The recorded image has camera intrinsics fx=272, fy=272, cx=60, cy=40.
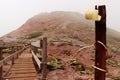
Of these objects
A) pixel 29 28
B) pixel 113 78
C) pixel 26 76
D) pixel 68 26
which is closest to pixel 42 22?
pixel 29 28

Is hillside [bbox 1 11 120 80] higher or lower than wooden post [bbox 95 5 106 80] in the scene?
lower

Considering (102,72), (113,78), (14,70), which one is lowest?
(113,78)

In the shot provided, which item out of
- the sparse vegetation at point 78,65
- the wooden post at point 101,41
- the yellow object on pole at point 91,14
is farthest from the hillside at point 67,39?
the yellow object on pole at point 91,14

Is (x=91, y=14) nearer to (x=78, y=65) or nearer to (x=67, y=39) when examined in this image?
(x=78, y=65)

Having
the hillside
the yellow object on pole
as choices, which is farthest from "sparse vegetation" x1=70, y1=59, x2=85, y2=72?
the yellow object on pole

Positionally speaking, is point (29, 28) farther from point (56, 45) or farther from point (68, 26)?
point (56, 45)

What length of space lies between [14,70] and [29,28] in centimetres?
3391

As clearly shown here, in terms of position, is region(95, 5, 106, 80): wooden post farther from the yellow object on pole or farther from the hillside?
the hillside

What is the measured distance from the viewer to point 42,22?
46438 mm

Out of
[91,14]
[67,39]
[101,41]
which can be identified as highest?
[91,14]

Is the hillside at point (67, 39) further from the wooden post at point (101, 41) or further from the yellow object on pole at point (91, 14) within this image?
the yellow object on pole at point (91, 14)

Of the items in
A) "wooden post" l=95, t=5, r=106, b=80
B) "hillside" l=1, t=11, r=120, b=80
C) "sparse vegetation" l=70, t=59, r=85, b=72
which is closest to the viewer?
"wooden post" l=95, t=5, r=106, b=80

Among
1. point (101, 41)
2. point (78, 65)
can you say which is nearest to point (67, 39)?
point (78, 65)

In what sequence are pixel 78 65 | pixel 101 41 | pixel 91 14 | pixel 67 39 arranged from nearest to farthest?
1. pixel 91 14
2. pixel 101 41
3. pixel 78 65
4. pixel 67 39
